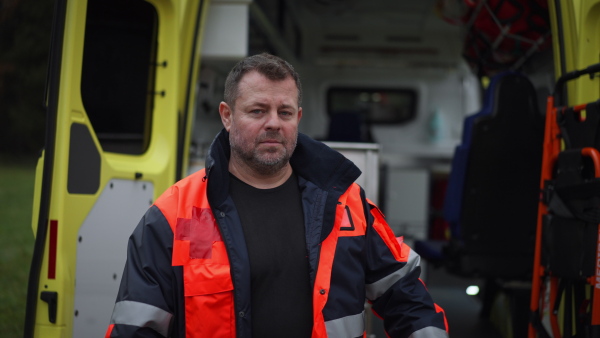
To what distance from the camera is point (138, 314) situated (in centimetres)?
177

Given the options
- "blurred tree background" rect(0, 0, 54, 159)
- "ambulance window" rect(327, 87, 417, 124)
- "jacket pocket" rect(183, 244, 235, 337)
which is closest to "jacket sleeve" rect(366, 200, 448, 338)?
"jacket pocket" rect(183, 244, 235, 337)

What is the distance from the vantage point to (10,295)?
7.70m

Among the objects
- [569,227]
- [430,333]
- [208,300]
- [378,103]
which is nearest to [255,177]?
[208,300]

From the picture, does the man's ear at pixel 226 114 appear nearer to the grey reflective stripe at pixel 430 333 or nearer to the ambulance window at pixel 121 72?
the grey reflective stripe at pixel 430 333

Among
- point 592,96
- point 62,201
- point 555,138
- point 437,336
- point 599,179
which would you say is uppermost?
point 592,96

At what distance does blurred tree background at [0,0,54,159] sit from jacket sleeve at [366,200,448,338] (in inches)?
672

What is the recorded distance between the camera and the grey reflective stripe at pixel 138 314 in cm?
177

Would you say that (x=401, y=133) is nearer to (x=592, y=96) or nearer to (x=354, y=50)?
(x=354, y=50)

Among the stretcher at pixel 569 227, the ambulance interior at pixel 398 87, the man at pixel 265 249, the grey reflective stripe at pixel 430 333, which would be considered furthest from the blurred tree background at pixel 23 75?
the grey reflective stripe at pixel 430 333

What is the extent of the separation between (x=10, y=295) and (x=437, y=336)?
707cm

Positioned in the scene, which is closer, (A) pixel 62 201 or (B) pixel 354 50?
(A) pixel 62 201

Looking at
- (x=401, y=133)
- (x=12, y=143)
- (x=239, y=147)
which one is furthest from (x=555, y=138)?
(x=12, y=143)

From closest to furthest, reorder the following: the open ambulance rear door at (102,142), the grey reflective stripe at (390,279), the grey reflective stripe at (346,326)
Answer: the grey reflective stripe at (346,326) < the grey reflective stripe at (390,279) < the open ambulance rear door at (102,142)

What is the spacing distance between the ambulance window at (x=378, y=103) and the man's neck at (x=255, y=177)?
505 cm
